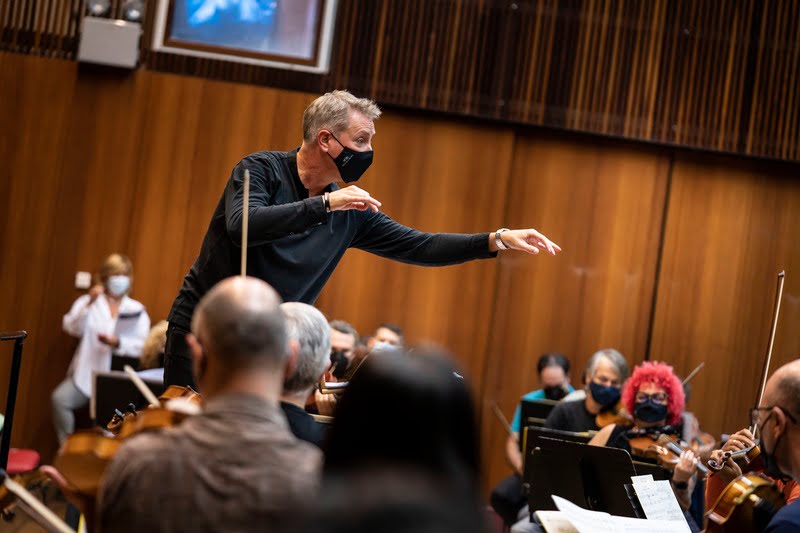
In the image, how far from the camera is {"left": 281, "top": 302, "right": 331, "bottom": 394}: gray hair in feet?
6.92

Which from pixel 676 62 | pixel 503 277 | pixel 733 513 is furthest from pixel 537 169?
pixel 733 513

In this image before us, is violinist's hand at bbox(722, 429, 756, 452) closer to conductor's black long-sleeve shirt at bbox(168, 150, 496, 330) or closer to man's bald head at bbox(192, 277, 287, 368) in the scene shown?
conductor's black long-sleeve shirt at bbox(168, 150, 496, 330)

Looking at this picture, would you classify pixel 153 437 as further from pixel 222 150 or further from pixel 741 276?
pixel 741 276

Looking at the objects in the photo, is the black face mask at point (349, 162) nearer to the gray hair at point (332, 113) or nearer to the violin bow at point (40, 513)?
the gray hair at point (332, 113)

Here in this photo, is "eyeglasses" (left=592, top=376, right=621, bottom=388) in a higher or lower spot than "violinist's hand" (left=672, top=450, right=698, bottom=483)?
higher

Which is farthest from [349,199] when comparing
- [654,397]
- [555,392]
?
[555,392]

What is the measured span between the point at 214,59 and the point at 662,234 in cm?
378

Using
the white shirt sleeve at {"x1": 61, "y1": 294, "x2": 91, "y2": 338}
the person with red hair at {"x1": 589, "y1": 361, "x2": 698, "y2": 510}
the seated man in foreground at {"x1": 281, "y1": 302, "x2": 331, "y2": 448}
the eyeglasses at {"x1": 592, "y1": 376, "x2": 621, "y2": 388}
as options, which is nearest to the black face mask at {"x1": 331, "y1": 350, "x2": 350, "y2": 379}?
the person with red hair at {"x1": 589, "y1": 361, "x2": 698, "y2": 510}

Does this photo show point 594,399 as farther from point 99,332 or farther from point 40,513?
point 40,513

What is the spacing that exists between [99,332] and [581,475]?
424cm

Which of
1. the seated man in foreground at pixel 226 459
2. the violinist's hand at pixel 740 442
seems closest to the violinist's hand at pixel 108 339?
the violinist's hand at pixel 740 442

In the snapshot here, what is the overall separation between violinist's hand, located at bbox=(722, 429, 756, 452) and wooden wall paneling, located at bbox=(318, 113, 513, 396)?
4.02 meters

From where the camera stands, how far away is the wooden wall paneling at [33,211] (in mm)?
7223

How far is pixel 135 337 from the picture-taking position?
695cm
